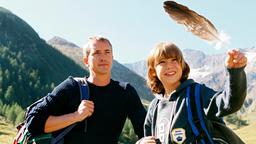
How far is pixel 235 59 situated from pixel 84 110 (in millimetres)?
3163

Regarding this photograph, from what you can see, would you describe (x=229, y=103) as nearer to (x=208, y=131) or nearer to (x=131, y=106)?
(x=208, y=131)

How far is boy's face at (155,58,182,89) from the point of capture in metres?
6.32

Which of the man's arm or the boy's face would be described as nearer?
the boy's face

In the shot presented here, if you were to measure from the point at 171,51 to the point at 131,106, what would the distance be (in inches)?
83.1

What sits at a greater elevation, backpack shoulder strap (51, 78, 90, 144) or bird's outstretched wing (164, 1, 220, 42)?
bird's outstretched wing (164, 1, 220, 42)

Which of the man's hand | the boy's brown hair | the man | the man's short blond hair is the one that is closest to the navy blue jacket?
the boy's brown hair

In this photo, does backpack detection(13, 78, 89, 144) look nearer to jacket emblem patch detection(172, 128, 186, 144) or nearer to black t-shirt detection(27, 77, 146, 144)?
black t-shirt detection(27, 77, 146, 144)

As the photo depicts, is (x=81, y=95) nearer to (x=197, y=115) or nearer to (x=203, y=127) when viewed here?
(x=197, y=115)

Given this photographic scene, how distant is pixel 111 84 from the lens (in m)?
8.27

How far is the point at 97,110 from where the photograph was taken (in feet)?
26.2

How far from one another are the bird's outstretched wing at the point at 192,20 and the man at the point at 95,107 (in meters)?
2.19

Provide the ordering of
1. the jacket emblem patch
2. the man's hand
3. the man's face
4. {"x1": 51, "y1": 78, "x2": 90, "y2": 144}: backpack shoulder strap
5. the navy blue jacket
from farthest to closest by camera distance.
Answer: the man's face, {"x1": 51, "y1": 78, "x2": 90, "y2": 144}: backpack shoulder strap, the man's hand, the jacket emblem patch, the navy blue jacket

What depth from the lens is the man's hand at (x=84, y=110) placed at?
7352 mm

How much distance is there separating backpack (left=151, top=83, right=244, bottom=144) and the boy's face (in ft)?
1.65
